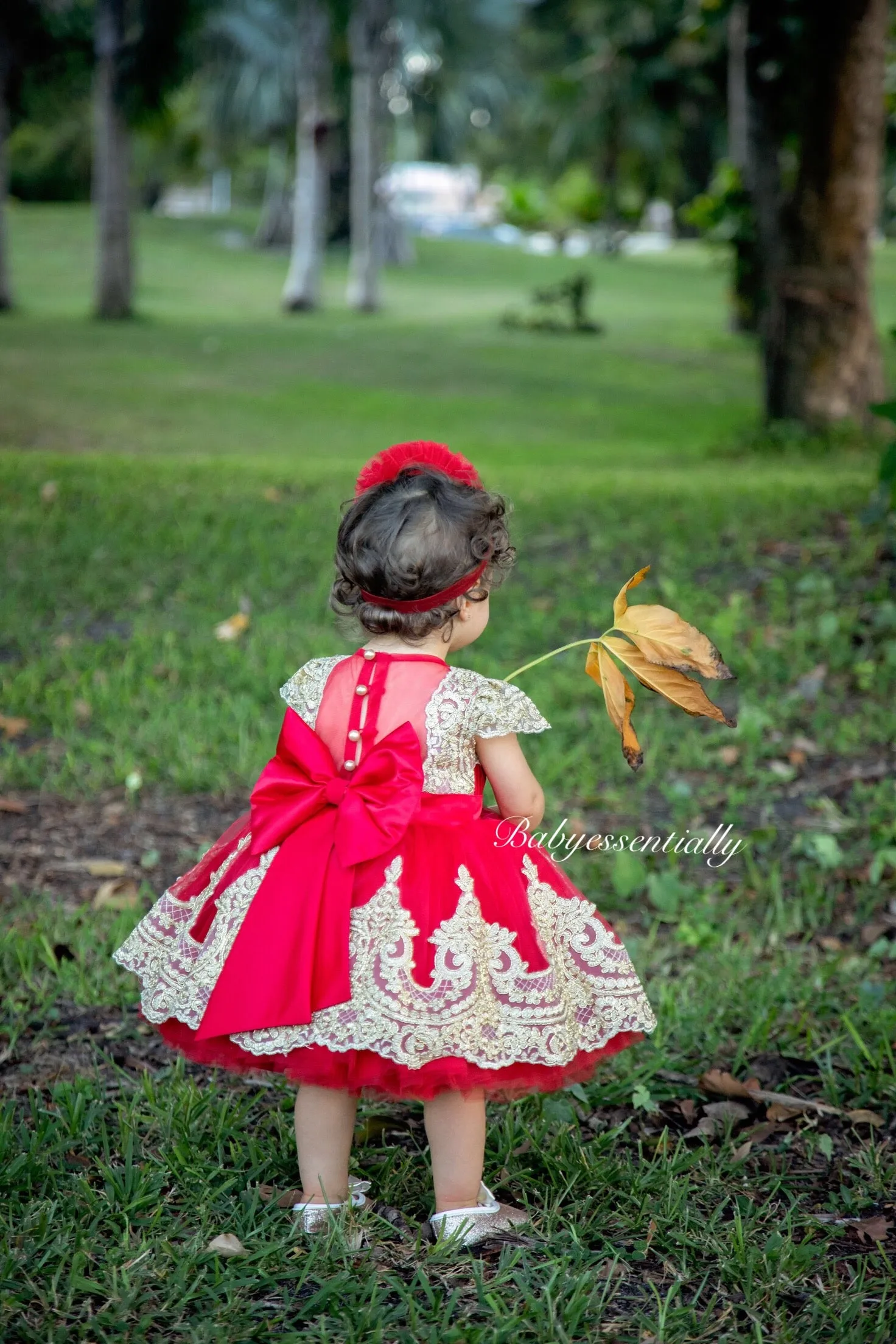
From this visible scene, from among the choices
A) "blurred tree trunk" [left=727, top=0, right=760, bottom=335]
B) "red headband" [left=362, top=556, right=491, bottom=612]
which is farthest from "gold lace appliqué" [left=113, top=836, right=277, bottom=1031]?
"blurred tree trunk" [left=727, top=0, right=760, bottom=335]

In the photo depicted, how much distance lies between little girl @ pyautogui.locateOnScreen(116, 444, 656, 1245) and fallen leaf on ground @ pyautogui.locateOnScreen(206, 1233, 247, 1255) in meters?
0.12

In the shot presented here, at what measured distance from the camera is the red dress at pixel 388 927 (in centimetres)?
200

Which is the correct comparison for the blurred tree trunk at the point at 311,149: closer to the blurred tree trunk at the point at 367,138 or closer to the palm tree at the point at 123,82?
the blurred tree trunk at the point at 367,138

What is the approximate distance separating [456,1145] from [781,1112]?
2.62ft

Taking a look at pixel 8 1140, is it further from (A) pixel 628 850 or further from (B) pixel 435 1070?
(A) pixel 628 850

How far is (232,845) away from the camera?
2219 millimetres

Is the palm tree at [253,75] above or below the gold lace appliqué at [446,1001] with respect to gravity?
above

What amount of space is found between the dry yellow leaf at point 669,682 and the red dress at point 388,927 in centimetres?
19

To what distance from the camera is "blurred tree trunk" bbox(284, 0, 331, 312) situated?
63.9 ft

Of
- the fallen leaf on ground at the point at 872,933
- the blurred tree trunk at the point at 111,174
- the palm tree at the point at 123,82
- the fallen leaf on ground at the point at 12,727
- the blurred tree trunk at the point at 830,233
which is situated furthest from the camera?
the blurred tree trunk at the point at 111,174

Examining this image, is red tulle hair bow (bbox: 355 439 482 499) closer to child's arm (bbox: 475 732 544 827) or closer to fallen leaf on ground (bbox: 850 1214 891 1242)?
child's arm (bbox: 475 732 544 827)

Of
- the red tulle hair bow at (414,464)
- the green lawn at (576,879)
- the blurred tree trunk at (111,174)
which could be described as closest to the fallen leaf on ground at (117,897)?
the green lawn at (576,879)

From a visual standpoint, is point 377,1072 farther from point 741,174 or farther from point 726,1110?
point 741,174

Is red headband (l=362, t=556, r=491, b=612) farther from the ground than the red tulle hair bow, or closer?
closer
